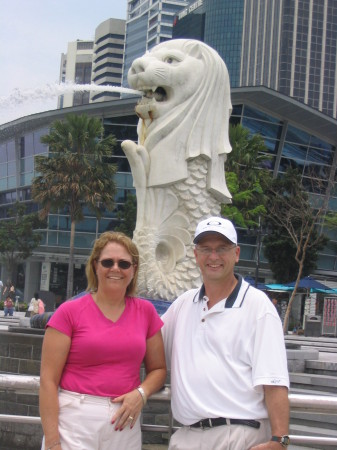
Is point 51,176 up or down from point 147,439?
up

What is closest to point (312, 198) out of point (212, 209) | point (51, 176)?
point (51, 176)

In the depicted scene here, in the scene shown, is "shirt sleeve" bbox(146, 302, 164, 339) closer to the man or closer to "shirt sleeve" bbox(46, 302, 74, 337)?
the man

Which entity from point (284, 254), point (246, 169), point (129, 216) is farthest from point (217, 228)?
point (129, 216)

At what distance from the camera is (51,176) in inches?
1138

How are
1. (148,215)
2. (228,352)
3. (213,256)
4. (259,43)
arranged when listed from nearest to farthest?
(228,352) → (213,256) → (148,215) → (259,43)

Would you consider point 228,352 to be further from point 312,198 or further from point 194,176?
point 312,198

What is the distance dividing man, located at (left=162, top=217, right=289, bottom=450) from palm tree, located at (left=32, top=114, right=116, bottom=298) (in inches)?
1016

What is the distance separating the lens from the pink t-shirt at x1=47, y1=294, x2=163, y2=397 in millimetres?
2820

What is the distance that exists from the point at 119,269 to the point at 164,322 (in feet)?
1.09

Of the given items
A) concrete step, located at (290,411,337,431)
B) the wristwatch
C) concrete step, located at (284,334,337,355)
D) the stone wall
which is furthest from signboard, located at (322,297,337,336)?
the wristwatch

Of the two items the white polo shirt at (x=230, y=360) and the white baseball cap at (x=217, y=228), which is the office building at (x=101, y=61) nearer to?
the white baseball cap at (x=217, y=228)

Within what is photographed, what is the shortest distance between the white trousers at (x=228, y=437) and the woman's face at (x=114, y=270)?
70cm

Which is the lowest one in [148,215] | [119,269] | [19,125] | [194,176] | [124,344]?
[124,344]

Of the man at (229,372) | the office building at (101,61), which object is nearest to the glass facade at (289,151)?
the man at (229,372)
